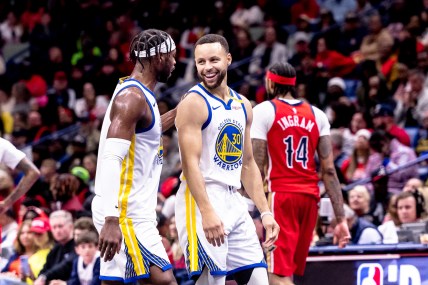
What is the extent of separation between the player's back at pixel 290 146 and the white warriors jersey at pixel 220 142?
153 centimetres

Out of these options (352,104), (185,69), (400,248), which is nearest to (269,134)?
(400,248)

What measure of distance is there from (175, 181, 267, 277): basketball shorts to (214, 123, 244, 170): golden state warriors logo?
0.50 feet

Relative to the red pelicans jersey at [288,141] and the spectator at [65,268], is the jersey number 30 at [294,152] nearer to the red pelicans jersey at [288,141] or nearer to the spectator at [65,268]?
the red pelicans jersey at [288,141]

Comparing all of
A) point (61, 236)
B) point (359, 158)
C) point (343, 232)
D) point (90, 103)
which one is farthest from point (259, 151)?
point (90, 103)

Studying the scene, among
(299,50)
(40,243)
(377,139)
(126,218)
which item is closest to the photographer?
(126,218)

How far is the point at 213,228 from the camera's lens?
6098 mm

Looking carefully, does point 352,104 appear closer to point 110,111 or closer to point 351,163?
point 351,163

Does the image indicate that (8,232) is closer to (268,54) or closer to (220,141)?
(220,141)

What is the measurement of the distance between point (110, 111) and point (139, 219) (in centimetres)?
69

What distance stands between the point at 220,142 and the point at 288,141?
1.70 meters

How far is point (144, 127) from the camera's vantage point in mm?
6188

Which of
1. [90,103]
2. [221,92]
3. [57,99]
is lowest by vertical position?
[221,92]

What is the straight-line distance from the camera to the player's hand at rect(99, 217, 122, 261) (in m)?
5.73

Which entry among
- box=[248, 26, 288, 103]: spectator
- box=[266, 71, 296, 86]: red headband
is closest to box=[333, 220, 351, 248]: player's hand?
box=[266, 71, 296, 86]: red headband
